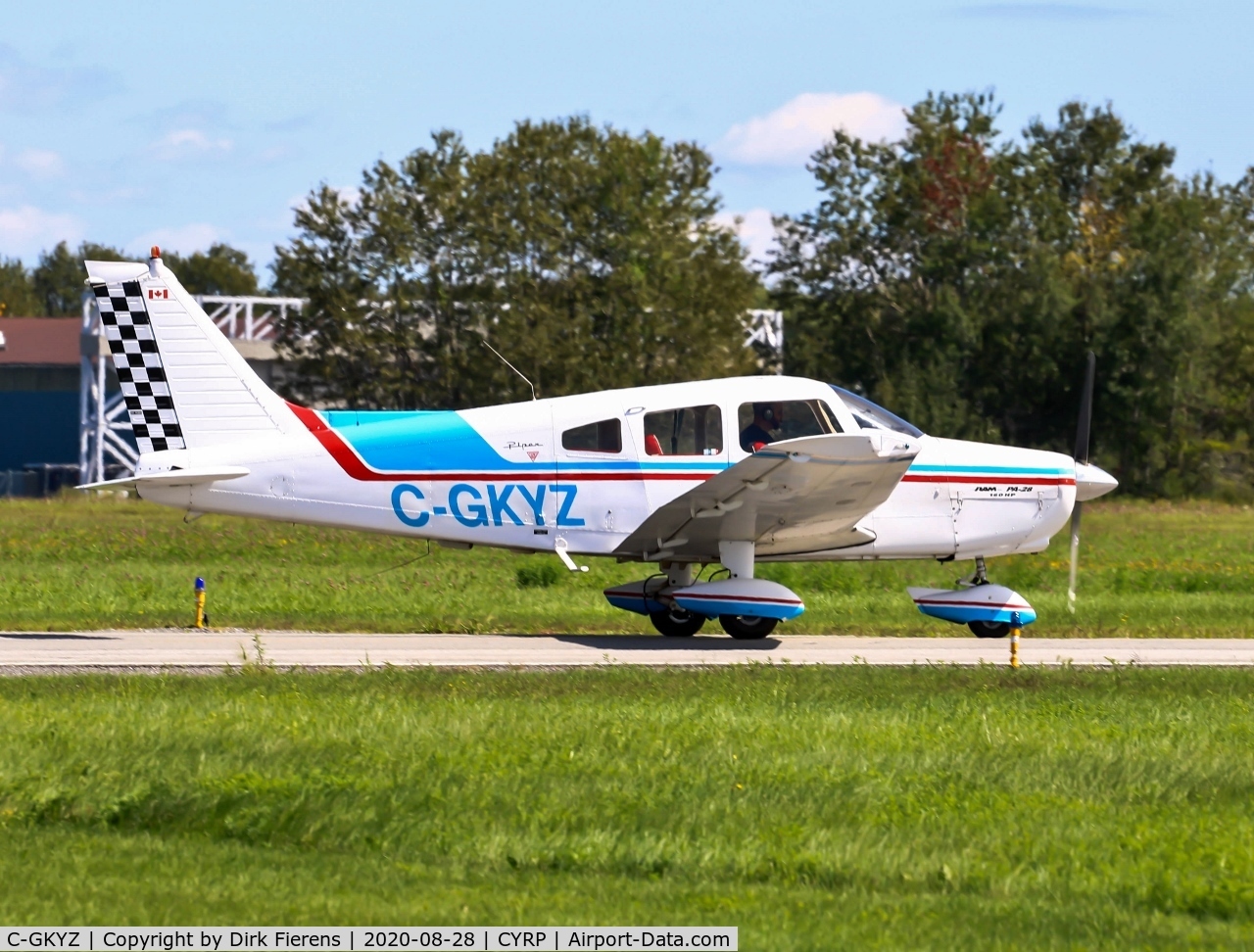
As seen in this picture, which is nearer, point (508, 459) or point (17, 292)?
point (508, 459)

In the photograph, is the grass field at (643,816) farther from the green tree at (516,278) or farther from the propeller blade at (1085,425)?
the green tree at (516,278)

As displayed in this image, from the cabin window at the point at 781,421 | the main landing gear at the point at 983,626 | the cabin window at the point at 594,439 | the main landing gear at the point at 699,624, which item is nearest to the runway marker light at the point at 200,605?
the cabin window at the point at 594,439

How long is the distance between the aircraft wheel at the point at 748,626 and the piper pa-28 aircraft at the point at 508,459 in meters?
0.01

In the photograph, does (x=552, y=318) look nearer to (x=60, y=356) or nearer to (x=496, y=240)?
(x=496, y=240)

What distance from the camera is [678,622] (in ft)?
54.4

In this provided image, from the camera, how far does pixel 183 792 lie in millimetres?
7699

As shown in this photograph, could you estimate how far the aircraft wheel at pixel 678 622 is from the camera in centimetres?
1653

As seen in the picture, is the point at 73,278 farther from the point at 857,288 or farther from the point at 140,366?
the point at 140,366

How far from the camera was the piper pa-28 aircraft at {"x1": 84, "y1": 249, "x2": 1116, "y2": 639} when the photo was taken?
15.2 m

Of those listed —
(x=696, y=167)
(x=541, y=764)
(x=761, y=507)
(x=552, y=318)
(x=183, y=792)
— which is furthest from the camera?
(x=696, y=167)

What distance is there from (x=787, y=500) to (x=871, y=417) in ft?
4.23

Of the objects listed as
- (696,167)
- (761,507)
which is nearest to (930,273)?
(696,167)

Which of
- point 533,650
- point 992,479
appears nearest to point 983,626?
point 992,479

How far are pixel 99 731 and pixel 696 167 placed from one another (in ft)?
133
